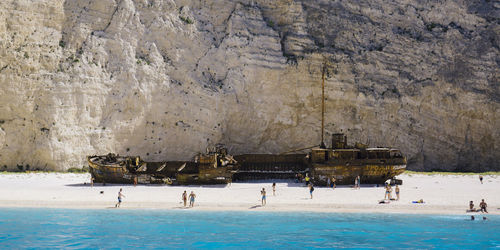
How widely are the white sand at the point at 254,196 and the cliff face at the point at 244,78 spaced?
7.59m

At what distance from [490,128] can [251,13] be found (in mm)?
23565

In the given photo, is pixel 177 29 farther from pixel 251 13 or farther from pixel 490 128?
pixel 490 128

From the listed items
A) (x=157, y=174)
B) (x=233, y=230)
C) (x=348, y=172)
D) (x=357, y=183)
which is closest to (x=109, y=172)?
(x=157, y=174)

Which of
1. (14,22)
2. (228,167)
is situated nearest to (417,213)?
(228,167)

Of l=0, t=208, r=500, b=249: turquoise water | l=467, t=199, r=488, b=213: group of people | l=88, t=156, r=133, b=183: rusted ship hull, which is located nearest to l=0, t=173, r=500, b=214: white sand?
l=467, t=199, r=488, b=213: group of people

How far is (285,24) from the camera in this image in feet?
143

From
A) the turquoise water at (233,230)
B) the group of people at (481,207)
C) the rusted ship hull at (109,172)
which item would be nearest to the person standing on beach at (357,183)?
the turquoise water at (233,230)

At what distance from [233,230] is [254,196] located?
7.06 metres

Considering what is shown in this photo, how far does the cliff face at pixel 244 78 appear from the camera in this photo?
1404 inches

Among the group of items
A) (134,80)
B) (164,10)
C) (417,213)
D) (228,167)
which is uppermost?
(164,10)

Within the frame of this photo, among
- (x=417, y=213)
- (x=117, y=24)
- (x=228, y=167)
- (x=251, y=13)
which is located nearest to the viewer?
(x=417, y=213)

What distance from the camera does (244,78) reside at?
133 ft

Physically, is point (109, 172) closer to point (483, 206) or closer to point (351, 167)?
point (351, 167)

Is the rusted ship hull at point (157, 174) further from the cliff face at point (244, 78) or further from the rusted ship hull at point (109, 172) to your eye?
the cliff face at point (244, 78)
